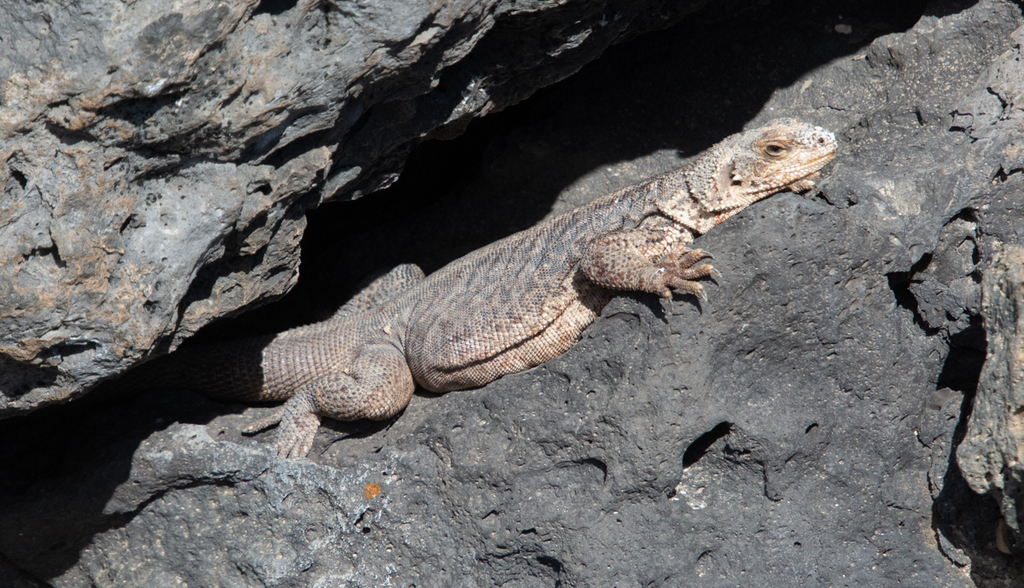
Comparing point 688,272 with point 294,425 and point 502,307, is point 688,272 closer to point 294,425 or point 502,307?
point 502,307

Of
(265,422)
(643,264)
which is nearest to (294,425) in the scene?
(265,422)

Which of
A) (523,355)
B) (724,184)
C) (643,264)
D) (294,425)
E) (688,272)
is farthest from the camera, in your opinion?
(523,355)

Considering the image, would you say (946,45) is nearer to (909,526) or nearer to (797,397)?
(797,397)

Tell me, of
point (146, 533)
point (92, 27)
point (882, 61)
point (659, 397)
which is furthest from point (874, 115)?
point (146, 533)

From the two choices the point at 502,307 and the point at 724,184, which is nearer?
the point at 724,184

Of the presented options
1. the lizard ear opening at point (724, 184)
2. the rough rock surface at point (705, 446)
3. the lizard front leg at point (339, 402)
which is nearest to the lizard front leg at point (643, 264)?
the rough rock surface at point (705, 446)

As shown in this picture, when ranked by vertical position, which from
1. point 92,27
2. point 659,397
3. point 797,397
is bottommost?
point 797,397

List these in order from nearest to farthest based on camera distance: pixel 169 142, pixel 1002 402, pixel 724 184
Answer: pixel 169 142 → pixel 1002 402 → pixel 724 184
